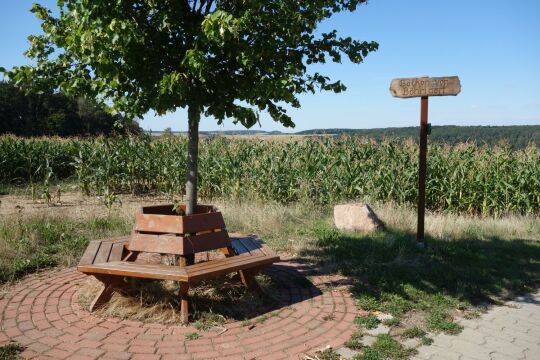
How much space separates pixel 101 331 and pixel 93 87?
2.20 metres

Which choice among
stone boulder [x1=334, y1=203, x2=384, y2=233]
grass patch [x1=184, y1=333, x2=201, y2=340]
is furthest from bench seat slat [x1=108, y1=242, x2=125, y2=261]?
stone boulder [x1=334, y1=203, x2=384, y2=233]

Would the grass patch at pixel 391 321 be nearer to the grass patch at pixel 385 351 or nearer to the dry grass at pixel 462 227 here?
the grass patch at pixel 385 351

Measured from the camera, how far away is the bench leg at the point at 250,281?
450cm

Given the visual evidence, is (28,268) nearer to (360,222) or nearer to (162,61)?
(162,61)

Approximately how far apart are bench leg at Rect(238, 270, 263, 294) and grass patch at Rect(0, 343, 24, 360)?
82.6 inches

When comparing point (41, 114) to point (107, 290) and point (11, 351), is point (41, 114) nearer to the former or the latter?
point (107, 290)

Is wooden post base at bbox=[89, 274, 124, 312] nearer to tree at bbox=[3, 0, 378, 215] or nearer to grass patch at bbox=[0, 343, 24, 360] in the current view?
grass patch at bbox=[0, 343, 24, 360]

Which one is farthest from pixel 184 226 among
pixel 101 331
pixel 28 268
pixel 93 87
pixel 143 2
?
pixel 28 268

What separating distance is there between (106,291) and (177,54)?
2436 mm

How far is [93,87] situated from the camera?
380 cm

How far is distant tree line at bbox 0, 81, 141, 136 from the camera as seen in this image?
4100 centimetres

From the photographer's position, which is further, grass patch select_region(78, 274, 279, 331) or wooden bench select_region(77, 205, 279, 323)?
grass patch select_region(78, 274, 279, 331)

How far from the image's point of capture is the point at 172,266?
13.0 ft

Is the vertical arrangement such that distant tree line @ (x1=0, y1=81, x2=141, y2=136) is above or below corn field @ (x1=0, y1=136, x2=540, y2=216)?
above
